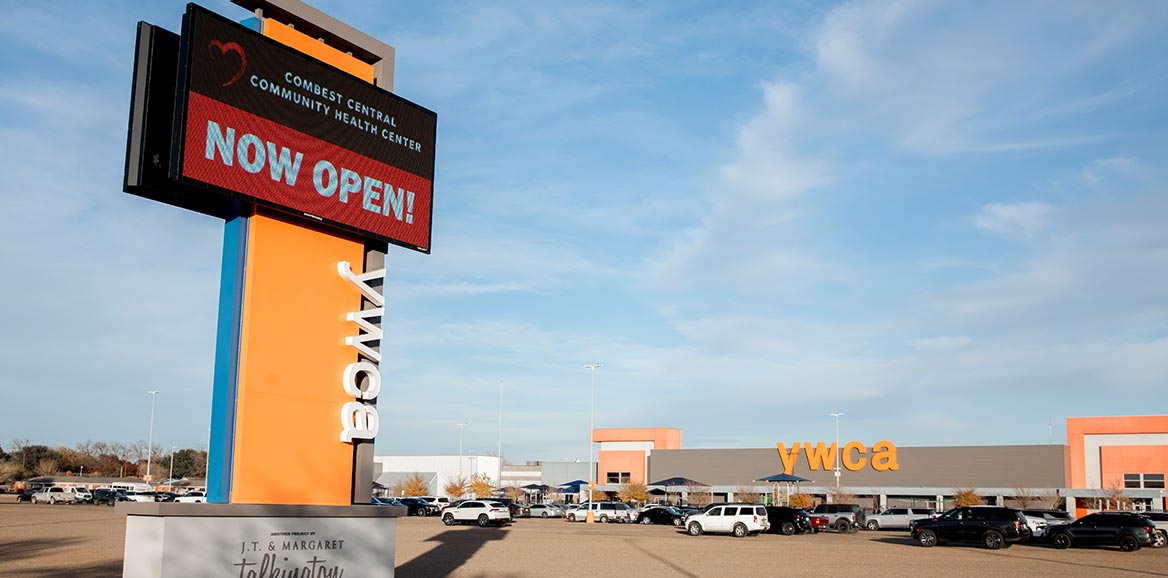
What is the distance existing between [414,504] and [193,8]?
182 feet

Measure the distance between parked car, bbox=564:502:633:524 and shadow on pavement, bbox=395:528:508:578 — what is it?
20.8 meters

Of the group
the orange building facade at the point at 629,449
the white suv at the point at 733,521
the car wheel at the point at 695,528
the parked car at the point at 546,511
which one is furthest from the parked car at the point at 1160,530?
the orange building facade at the point at 629,449

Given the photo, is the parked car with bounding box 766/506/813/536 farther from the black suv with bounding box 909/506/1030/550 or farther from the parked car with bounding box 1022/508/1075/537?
the parked car with bounding box 1022/508/1075/537

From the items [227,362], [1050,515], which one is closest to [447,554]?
[227,362]

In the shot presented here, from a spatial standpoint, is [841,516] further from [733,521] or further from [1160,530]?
[1160,530]

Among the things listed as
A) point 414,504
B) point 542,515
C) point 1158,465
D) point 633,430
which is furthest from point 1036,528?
point 633,430

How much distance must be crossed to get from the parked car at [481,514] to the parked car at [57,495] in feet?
133

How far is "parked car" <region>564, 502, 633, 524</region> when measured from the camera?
64.3 meters

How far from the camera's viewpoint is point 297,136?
16.5m

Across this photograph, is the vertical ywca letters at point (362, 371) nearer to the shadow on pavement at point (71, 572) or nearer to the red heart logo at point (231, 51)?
the red heart logo at point (231, 51)

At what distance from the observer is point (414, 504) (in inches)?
2635

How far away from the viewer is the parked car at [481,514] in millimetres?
52312

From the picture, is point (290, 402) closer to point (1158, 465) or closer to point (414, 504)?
point (414, 504)

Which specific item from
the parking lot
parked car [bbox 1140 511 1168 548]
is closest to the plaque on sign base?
the parking lot
